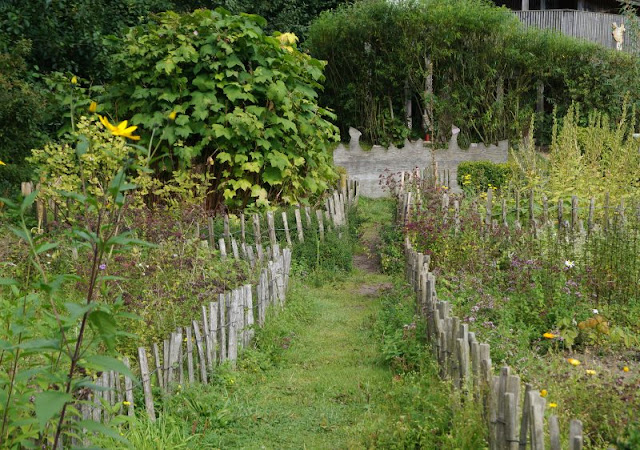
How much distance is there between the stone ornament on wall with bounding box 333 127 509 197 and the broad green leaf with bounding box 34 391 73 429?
487 inches

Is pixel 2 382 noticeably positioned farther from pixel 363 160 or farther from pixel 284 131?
pixel 363 160

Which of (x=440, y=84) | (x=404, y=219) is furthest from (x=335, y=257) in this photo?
(x=440, y=84)

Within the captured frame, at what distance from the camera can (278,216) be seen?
1021 cm

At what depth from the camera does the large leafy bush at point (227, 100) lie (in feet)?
34.2

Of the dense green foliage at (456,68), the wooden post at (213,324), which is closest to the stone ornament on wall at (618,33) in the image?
the dense green foliage at (456,68)

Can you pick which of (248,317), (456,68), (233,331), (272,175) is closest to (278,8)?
(456,68)

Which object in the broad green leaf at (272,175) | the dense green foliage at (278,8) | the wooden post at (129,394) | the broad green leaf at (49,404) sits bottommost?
the wooden post at (129,394)

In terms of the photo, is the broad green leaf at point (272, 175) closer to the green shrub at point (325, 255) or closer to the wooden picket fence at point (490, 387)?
the green shrub at point (325, 255)

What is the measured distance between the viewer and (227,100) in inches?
421

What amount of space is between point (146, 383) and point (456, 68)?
14859 mm

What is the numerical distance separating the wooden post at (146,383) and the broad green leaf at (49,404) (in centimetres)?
238

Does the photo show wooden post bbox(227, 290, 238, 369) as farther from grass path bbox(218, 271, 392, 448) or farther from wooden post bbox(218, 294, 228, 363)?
grass path bbox(218, 271, 392, 448)

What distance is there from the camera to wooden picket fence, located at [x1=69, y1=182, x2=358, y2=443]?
4.92 meters

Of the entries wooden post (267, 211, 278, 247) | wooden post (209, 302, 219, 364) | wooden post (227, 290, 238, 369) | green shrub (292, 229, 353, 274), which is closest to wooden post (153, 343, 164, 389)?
wooden post (209, 302, 219, 364)
